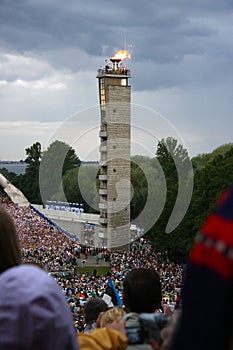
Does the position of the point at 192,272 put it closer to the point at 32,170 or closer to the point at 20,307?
the point at 20,307

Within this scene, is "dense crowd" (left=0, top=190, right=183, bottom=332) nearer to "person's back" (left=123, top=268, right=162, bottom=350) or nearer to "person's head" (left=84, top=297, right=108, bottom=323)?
"person's head" (left=84, top=297, right=108, bottom=323)

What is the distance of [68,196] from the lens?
58969 millimetres

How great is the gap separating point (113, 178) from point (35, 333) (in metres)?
35.5

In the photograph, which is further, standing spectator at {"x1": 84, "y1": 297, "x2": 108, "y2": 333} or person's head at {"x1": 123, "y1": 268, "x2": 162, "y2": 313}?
standing spectator at {"x1": 84, "y1": 297, "x2": 108, "y2": 333}

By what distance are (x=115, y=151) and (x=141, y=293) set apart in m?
34.3

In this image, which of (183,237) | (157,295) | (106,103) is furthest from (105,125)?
(157,295)

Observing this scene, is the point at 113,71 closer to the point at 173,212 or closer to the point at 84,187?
the point at 173,212

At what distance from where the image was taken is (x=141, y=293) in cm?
304

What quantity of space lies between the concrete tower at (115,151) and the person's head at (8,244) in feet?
113

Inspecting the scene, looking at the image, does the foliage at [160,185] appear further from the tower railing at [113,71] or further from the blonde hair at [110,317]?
the blonde hair at [110,317]

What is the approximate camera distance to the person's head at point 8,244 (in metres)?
2.36

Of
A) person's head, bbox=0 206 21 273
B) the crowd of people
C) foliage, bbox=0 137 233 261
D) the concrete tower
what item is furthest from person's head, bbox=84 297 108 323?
the concrete tower

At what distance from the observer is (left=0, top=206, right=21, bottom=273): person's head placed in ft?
7.73

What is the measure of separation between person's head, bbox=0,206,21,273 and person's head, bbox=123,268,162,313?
0.81 m
